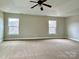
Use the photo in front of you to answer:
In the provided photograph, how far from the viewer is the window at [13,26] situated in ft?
30.4

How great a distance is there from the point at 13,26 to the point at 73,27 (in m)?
5.38

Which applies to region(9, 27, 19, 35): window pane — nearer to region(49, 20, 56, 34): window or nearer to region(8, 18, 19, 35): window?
region(8, 18, 19, 35): window

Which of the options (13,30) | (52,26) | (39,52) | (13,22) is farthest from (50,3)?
(52,26)

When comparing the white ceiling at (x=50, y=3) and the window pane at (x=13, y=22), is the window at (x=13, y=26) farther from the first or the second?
the white ceiling at (x=50, y=3)

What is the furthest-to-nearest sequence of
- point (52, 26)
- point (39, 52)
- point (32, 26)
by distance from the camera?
1. point (52, 26)
2. point (32, 26)
3. point (39, 52)

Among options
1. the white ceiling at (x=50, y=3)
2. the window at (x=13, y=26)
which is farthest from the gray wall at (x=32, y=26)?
the white ceiling at (x=50, y=3)

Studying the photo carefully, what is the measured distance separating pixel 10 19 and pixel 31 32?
2.24 metres

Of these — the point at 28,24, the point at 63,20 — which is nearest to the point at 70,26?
the point at 63,20

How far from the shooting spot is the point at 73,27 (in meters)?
9.38

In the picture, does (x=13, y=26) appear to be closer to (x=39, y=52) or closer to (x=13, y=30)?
(x=13, y=30)

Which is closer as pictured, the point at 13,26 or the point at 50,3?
the point at 50,3

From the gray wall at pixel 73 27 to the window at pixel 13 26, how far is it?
16.1 feet

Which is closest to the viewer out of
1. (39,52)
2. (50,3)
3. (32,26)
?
(39,52)

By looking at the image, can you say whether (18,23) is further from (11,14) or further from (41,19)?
(41,19)
